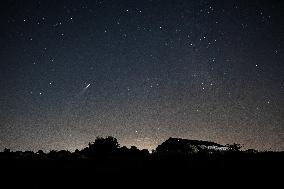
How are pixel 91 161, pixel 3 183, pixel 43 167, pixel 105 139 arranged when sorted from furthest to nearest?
pixel 105 139
pixel 91 161
pixel 43 167
pixel 3 183

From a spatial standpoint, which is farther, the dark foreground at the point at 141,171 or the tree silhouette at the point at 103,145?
the tree silhouette at the point at 103,145

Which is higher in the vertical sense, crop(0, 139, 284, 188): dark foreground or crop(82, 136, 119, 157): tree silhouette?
crop(82, 136, 119, 157): tree silhouette

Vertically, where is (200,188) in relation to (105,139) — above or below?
below

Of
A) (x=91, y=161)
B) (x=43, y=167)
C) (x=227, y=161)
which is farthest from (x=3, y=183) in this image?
(x=227, y=161)

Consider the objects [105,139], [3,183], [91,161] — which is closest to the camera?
[3,183]

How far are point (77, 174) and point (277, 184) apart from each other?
24.4 ft

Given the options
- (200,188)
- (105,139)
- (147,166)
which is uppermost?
(105,139)

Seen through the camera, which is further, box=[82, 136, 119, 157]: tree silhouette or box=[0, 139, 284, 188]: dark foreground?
box=[82, 136, 119, 157]: tree silhouette

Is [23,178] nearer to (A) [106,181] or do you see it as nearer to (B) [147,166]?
(A) [106,181]

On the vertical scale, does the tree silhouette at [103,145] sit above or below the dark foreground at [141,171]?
above

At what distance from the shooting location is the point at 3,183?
1067cm

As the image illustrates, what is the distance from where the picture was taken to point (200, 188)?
1079 cm

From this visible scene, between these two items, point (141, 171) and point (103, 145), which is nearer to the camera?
point (141, 171)

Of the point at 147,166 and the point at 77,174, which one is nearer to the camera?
the point at 77,174
